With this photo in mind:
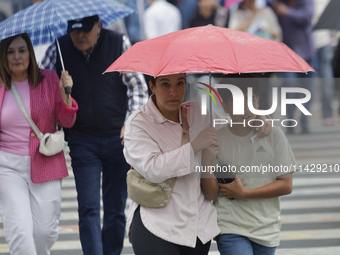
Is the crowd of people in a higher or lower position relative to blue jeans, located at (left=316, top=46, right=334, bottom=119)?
higher

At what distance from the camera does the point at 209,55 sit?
302cm

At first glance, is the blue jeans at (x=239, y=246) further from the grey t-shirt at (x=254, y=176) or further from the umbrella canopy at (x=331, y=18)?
the umbrella canopy at (x=331, y=18)

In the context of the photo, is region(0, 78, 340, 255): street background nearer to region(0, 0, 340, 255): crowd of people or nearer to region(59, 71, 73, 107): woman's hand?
region(0, 0, 340, 255): crowd of people

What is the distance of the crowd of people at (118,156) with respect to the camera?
321 cm

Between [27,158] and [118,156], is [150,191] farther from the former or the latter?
[118,156]

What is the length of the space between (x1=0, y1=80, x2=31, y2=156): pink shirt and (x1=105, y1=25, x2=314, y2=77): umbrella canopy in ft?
3.87

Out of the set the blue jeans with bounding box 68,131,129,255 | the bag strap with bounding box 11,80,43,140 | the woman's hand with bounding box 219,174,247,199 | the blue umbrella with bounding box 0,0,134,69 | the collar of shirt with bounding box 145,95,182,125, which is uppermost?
the blue umbrella with bounding box 0,0,134,69

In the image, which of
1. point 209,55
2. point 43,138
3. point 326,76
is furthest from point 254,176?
point 326,76

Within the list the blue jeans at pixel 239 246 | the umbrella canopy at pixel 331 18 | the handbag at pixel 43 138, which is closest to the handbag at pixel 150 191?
the blue jeans at pixel 239 246

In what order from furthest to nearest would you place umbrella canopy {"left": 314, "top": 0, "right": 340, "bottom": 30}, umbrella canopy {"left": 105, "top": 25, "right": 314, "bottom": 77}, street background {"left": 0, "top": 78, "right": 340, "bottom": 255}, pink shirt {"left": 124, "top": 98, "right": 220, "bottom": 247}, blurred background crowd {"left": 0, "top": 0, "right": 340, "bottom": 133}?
1. blurred background crowd {"left": 0, "top": 0, "right": 340, "bottom": 133}
2. street background {"left": 0, "top": 78, "right": 340, "bottom": 255}
3. umbrella canopy {"left": 314, "top": 0, "right": 340, "bottom": 30}
4. pink shirt {"left": 124, "top": 98, "right": 220, "bottom": 247}
5. umbrella canopy {"left": 105, "top": 25, "right": 314, "bottom": 77}

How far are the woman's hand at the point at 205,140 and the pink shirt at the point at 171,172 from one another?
0.04 metres

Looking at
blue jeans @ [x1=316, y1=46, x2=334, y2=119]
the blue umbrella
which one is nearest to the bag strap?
the blue umbrella

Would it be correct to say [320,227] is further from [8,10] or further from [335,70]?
[8,10]

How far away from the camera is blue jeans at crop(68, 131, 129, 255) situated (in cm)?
444
